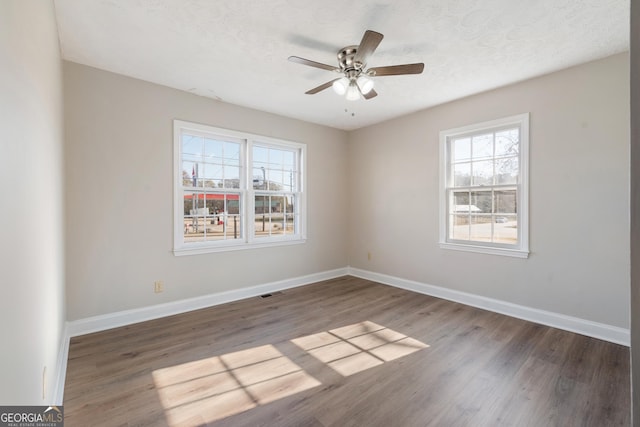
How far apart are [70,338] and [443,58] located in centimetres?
439

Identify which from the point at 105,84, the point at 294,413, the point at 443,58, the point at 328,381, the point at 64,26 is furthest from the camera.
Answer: the point at 105,84

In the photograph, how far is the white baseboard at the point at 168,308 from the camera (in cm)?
299

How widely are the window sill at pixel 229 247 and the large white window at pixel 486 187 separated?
2242 millimetres

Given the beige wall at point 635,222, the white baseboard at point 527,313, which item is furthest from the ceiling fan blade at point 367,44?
the white baseboard at point 527,313

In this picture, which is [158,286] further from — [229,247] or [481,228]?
[481,228]

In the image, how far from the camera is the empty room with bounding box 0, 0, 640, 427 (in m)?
1.86

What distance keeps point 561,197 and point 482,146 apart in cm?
105

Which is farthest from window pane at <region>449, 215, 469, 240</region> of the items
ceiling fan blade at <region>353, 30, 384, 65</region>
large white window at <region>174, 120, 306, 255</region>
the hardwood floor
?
ceiling fan blade at <region>353, 30, 384, 65</region>

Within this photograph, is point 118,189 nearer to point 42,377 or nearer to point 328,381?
point 42,377

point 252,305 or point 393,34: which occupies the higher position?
point 393,34

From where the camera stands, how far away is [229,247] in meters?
3.99

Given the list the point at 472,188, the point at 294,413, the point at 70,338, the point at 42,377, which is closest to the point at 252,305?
the point at 70,338

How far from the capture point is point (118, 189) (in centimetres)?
316

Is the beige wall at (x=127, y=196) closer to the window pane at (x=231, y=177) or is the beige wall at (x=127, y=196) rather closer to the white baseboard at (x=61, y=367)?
the white baseboard at (x=61, y=367)
